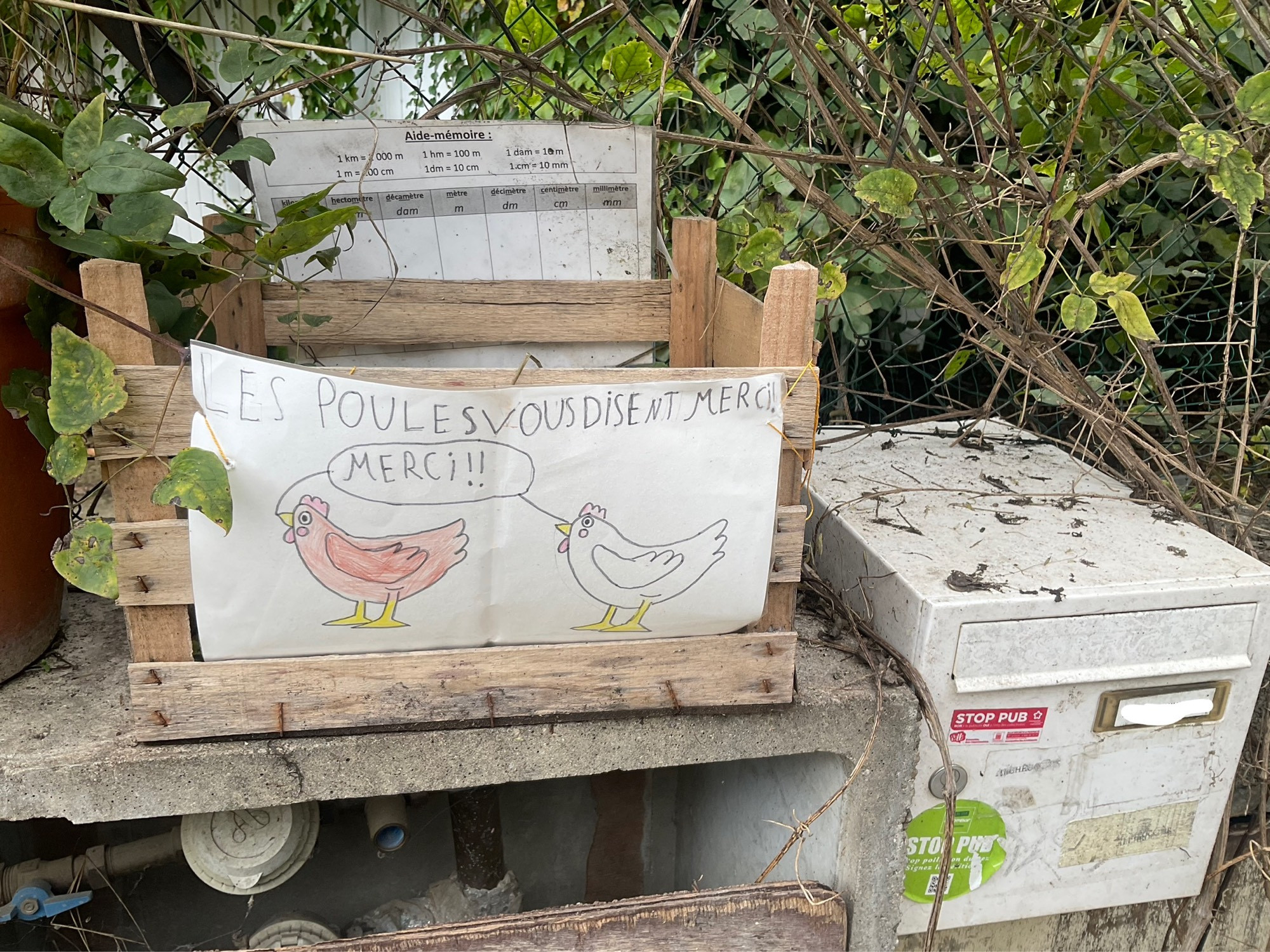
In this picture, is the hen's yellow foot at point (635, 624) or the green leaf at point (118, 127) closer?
the green leaf at point (118, 127)

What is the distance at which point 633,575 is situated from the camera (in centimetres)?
110

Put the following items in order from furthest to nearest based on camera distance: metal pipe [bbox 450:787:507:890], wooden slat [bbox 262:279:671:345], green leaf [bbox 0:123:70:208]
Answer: metal pipe [bbox 450:787:507:890] → wooden slat [bbox 262:279:671:345] → green leaf [bbox 0:123:70:208]

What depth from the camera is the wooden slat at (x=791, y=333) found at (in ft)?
3.42

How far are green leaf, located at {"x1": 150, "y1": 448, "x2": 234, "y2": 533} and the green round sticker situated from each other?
1040 millimetres

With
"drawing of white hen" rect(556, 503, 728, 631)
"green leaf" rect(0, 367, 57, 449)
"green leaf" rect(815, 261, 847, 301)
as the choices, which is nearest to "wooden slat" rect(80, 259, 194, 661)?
"green leaf" rect(0, 367, 57, 449)

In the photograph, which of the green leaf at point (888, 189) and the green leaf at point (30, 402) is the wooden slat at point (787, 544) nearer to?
the green leaf at point (888, 189)

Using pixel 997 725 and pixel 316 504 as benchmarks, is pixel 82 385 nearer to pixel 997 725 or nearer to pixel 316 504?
pixel 316 504

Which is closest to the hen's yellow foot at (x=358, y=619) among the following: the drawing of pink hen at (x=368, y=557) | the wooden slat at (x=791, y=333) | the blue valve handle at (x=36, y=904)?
the drawing of pink hen at (x=368, y=557)

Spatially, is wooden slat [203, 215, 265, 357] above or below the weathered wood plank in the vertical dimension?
above

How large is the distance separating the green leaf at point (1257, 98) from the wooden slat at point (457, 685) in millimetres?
884

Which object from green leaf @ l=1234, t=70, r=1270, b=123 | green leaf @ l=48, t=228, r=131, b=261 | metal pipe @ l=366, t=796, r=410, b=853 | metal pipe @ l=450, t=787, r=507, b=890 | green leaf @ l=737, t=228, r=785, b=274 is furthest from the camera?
metal pipe @ l=450, t=787, r=507, b=890

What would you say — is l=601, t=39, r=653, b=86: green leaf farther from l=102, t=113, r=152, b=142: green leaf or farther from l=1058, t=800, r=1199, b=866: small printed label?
l=1058, t=800, r=1199, b=866: small printed label

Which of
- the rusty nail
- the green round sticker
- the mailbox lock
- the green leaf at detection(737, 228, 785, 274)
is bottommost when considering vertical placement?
the green round sticker

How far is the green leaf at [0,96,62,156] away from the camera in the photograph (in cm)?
89
